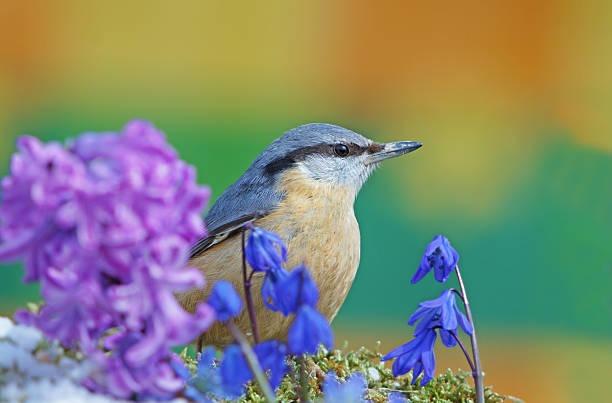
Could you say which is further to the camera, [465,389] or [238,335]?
[465,389]

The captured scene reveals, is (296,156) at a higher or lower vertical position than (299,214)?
higher

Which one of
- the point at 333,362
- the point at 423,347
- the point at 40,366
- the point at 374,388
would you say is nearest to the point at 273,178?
the point at 333,362

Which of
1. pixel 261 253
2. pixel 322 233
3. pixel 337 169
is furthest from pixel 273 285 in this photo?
pixel 337 169

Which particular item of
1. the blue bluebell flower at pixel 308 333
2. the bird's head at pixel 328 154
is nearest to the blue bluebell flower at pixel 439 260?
the blue bluebell flower at pixel 308 333

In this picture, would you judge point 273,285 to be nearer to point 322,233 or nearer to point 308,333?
point 308,333

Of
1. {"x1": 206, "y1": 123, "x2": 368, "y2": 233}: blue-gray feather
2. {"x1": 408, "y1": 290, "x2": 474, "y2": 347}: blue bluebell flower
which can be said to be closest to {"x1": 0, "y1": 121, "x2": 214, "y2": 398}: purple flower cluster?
{"x1": 408, "y1": 290, "x2": 474, "y2": 347}: blue bluebell flower

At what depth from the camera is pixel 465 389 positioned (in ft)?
7.25

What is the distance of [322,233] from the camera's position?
2.71 meters

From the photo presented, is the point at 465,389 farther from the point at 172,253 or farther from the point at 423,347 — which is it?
the point at 172,253

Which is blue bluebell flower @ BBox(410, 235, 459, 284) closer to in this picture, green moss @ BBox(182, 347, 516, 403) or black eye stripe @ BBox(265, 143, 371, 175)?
green moss @ BBox(182, 347, 516, 403)

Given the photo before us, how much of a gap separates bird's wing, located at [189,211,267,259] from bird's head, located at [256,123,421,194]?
205 millimetres

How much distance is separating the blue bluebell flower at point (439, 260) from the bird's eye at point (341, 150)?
1.31m

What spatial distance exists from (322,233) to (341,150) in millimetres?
404

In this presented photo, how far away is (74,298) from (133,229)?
0.14 metres
